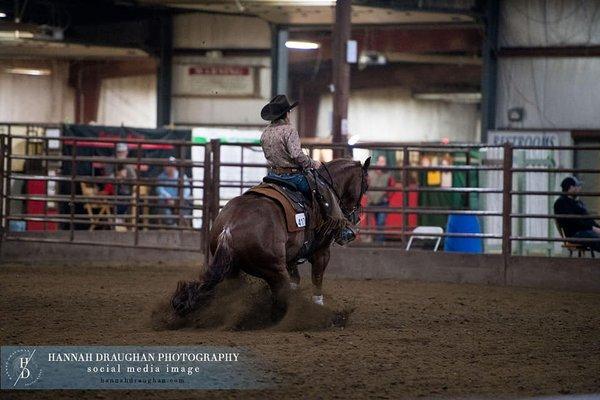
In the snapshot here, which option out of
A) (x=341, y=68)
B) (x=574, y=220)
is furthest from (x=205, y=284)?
(x=341, y=68)

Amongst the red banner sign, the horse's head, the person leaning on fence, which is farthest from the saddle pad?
the red banner sign

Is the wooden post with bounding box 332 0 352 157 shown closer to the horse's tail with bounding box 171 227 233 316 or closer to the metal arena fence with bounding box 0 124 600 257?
the metal arena fence with bounding box 0 124 600 257

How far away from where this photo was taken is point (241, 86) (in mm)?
21484

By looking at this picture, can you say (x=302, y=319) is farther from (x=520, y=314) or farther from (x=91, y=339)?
(x=520, y=314)

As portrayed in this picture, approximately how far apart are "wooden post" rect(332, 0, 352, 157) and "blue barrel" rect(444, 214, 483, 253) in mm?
1868

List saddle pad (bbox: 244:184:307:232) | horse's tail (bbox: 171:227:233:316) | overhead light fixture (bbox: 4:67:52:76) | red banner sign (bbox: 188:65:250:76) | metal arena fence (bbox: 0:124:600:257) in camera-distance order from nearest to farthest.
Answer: horse's tail (bbox: 171:227:233:316) < saddle pad (bbox: 244:184:307:232) < metal arena fence (bbox: 0:124:600:257) < red banner sign (bbox: 188:65:250:76) < overhead light fixture (bbox: 4:67:52:76)

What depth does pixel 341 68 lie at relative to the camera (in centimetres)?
1472

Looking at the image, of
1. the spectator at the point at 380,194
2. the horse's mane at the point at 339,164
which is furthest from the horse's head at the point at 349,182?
the spectator at the point at 380,194

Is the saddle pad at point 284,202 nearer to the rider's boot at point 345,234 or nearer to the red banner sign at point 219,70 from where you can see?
the rider's boot at point 345,234

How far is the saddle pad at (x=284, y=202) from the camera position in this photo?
805 centimetres

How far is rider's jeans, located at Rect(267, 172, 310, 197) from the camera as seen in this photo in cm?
845

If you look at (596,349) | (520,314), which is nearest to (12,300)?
(520,314)

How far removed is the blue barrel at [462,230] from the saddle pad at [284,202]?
6.30 m

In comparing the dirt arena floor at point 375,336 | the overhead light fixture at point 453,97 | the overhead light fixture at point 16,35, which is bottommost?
the dirt arena floor at point 375,336
